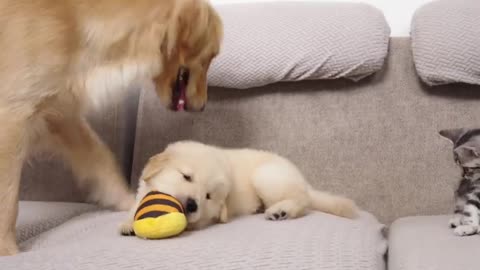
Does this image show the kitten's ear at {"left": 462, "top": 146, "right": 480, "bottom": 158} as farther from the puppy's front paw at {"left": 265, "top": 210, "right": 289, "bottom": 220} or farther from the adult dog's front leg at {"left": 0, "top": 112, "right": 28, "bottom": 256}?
the adult dog's front leg at {"left": 0, "top": 112, "right": 28, "bottom": 256}

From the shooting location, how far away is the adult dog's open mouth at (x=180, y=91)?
168 cm

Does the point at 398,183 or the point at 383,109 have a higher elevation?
the point at 383,109

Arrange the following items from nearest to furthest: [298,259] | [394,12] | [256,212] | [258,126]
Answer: [298,259] → [256,212] → [258,126] → [394,12]

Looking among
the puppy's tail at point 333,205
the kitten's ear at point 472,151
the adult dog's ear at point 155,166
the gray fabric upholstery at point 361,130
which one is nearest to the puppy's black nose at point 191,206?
the adult dog's ear at point 155,166

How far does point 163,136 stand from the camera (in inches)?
79.0

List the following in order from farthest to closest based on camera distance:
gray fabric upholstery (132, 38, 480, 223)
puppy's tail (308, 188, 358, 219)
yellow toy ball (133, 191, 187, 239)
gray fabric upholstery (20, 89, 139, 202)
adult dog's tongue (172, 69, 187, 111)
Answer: gray fabric upholstery (20, 89, 139, 202)
gray fabric upholstery (132, 38, 480, 223)
adult dog's tongue (172, 69, 187, 111)
puppy's tail (308, 188, 358, 219)
yellow toy ball (133, 191, 187, 239)

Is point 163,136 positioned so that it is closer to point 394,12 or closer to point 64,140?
point 64,140

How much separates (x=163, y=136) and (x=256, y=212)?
1.67ft

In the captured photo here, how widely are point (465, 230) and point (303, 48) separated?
0.77 metres

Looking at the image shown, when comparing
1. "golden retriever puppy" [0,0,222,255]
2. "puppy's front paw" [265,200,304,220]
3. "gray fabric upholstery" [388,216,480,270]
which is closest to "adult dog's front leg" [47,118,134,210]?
A: "golden retriever puppy" [0,0,222,255]

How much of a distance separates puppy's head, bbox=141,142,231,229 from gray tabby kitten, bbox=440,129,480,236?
594mm

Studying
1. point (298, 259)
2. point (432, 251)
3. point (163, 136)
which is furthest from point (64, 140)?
point (432, 251)

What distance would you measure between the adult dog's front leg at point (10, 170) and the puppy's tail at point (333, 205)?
78 centimetres

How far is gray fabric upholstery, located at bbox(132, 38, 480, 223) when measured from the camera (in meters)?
1.82
